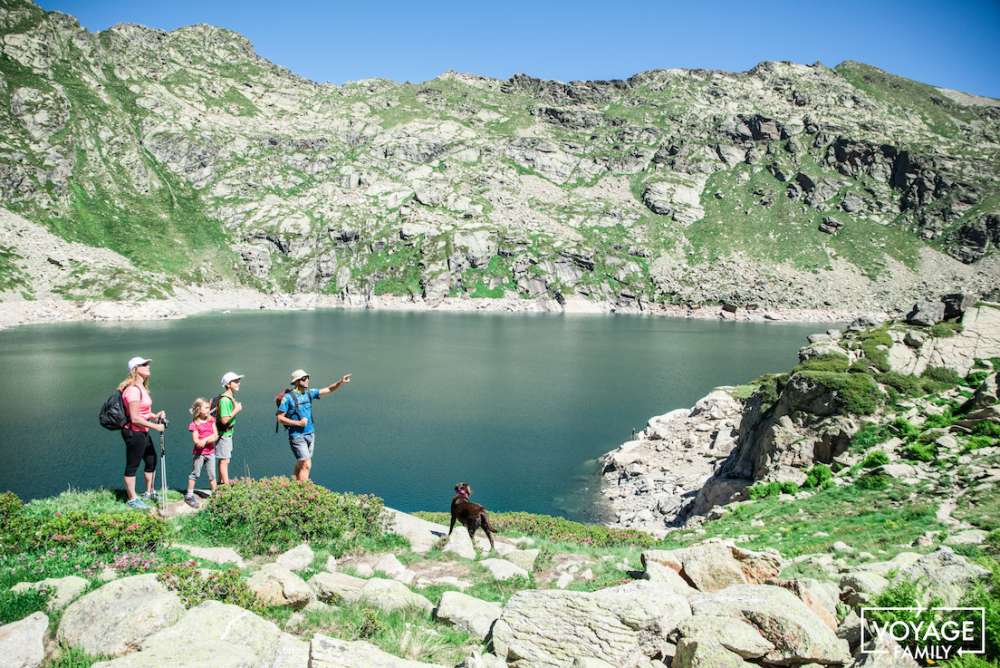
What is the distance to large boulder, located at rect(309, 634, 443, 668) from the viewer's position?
18.4 ft

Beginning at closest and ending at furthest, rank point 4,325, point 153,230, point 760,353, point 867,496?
1. point 867,496
2. point 760,353
3. point 4,325
4. point 153,230

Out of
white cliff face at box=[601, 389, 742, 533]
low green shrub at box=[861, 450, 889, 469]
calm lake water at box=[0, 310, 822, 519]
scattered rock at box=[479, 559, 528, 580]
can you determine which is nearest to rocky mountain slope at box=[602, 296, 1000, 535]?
low green shrub at box=[861, 450, 889, 469]

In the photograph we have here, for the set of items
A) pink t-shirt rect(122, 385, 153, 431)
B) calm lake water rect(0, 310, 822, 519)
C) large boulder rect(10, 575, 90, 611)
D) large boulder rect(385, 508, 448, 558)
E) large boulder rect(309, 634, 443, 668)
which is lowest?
calm lake water rect(0, 310, 822, 519)

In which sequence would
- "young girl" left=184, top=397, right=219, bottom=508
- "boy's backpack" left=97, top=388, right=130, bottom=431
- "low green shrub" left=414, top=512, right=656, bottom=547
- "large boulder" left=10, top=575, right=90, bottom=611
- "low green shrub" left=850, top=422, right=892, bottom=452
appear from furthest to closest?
"low green shrub" left=850, top=422, right=892, bottom=452 < "low green shrub" left=414, top=512, right=656, bottom=547 < "young girl" left=184, top=397, right=219, bottom=508 < "boy's backpack" left=97, top=388, right=130, bottom=431 < "large boulder" left=10, top=575, right=90, bottom=611

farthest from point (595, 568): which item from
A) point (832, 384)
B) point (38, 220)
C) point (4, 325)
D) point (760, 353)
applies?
point (38, 220)

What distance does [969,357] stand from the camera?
25266 mm

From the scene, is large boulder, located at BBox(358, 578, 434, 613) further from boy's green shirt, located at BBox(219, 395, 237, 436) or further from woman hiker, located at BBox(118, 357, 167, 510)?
boy's green shirt, located at BBox(219, 395, 237, 436)

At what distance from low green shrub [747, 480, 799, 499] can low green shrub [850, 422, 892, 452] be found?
2.98 metres

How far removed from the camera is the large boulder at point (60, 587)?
24.4 ft

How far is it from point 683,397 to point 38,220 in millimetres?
209539

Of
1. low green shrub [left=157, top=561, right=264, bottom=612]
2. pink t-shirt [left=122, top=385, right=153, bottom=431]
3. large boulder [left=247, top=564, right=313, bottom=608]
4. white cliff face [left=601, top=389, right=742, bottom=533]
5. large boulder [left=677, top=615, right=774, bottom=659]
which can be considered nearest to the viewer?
large boulder [left=677, top=615, right=774, bottom=659]

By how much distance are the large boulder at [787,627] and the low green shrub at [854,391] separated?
19.4 metres

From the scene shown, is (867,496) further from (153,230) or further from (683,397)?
(153,230)

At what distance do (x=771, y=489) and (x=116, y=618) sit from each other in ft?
76.3
